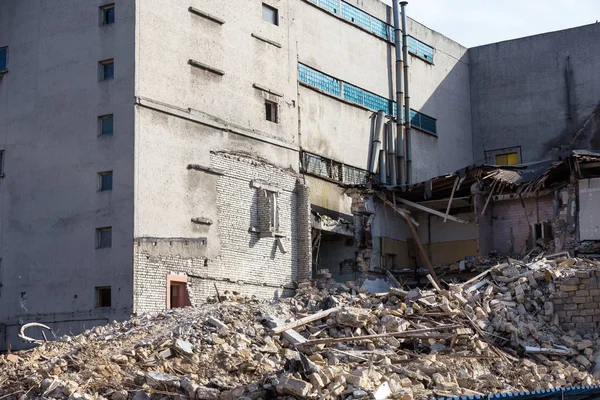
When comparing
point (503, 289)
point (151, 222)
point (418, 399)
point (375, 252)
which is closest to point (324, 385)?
point (418, 399)

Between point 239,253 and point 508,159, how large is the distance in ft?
50.8

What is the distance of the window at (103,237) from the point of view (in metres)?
25.5

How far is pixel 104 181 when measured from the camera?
26.0 meters

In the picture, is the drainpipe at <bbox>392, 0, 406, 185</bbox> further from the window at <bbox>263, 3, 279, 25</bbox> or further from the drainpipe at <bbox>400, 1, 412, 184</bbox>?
the window at <bbox>263, 3, 279, 25</bbox>

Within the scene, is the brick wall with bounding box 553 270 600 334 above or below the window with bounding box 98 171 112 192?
below

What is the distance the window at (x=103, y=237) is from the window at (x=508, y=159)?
19033 mm

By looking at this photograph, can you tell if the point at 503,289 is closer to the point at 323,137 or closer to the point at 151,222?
the point at 151,222

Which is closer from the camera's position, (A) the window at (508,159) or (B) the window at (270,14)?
(B) the window at (270,14)

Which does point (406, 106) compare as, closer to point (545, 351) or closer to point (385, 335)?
point (545, 351)

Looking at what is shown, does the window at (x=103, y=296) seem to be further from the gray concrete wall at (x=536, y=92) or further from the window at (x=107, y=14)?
the gray concrete wall at (x=536, y=92)

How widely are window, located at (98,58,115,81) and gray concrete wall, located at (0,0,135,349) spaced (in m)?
0.15

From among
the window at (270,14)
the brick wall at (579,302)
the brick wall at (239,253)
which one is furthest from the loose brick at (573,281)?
the window at (270,14)

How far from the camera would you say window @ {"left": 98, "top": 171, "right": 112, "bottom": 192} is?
84.7ft

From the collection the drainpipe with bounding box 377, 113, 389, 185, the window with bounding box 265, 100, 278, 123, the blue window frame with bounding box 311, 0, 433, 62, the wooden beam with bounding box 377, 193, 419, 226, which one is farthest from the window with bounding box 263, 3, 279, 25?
the wooden beam with bounding box 377, 193, 419, 226
